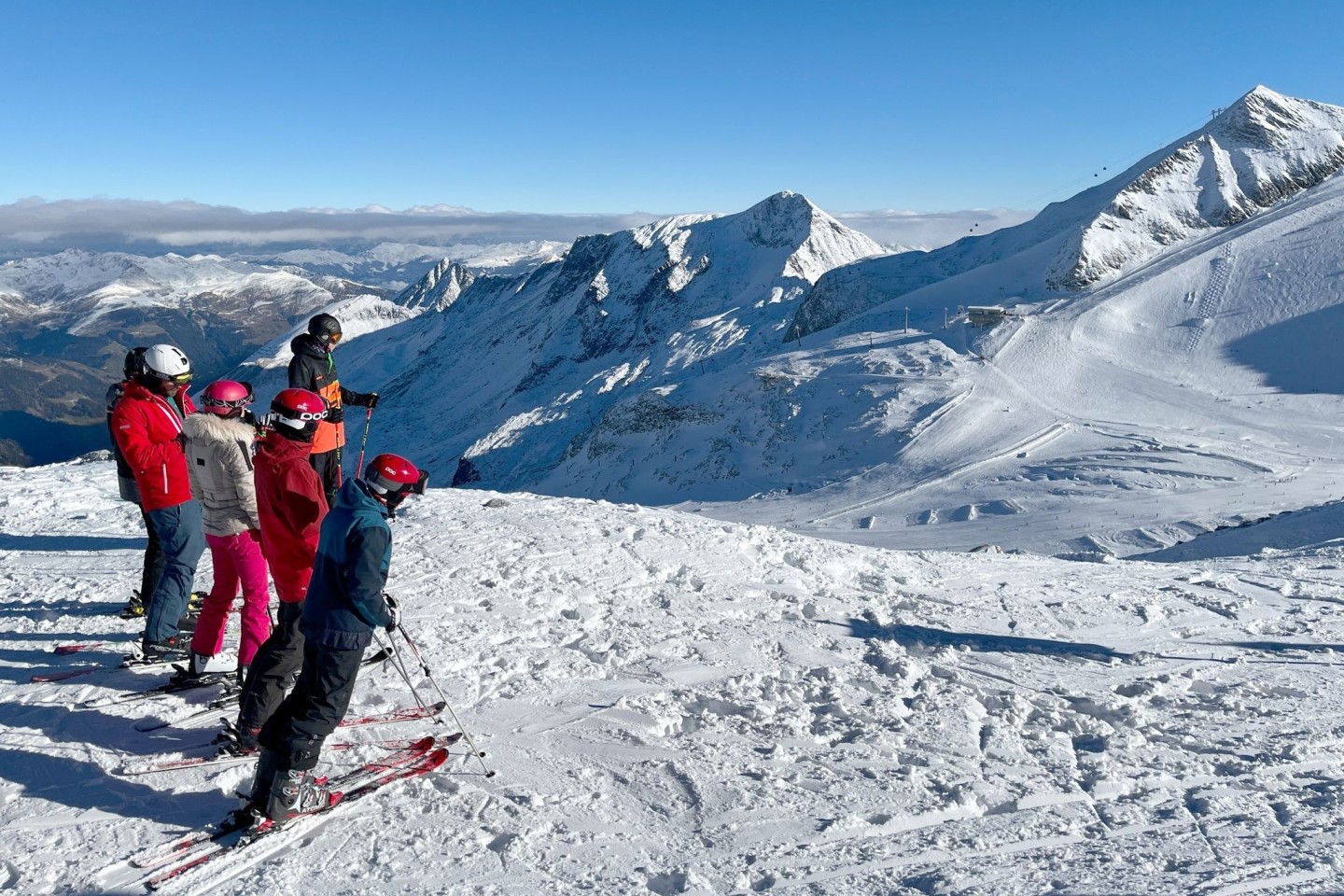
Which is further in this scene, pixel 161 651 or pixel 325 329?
pixel 325 329

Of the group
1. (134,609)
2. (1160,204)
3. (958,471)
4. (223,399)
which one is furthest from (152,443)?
(1160,204)

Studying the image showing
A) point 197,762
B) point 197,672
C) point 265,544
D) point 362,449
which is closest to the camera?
point 197,762

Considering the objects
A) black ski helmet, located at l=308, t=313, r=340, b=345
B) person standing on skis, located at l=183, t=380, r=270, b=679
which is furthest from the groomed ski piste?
black ski helmet, located at l=308, t=313, r=340, b=345

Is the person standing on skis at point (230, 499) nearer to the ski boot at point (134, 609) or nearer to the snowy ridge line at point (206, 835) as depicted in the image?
the snowy ridge line at point (206, 835)

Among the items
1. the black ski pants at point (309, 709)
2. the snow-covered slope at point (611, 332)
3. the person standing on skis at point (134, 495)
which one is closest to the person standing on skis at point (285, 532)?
the black ski pants at point (309, 709)

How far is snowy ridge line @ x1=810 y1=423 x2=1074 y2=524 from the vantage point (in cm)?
3328

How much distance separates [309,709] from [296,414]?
6.24ft

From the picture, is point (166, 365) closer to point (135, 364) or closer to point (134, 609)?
point (135, 364)

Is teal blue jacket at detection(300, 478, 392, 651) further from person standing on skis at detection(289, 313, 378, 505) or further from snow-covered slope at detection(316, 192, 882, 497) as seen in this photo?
snow-covered slope at detection(316, 192, 882, 497)

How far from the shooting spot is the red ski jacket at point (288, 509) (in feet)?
18.4

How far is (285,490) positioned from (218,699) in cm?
215

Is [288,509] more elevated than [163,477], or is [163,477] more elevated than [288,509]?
[288,509]

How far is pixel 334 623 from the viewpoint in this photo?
4859 millimetres

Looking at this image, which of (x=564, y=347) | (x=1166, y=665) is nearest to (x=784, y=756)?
(x=1166, y=665)
